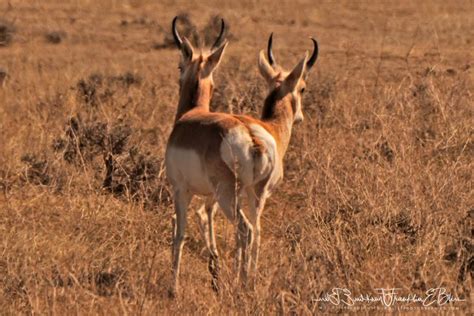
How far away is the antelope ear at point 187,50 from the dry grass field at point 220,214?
988 mm

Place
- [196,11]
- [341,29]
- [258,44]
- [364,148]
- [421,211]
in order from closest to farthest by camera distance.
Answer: [421,211], [364,148], [258,44], [341,29], [196,11]

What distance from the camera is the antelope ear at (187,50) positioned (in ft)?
23.2

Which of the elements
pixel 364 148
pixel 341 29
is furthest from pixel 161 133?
pixel 341 29

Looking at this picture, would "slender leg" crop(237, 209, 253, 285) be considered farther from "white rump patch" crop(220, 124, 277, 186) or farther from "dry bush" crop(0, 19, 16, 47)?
"dry bush" crop(0, 19, 16, 47)

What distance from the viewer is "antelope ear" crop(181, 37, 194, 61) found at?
7.07 m

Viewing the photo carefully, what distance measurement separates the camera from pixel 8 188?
25.7 feet

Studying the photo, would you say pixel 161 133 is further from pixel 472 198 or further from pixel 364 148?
pixel 472 198

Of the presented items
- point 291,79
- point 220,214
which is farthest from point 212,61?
point 220,214

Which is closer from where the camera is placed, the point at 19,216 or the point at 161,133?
the point at 19,216

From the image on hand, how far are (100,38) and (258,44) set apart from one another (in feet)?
10.4

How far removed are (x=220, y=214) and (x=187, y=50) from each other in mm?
1462

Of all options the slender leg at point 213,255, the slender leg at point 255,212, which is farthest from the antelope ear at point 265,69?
the slender leg at point 255,212

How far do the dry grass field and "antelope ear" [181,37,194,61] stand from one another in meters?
0.99

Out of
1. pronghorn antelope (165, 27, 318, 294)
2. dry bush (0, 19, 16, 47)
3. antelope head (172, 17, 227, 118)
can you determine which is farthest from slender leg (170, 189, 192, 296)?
dry bush (0, 19, 16, 47)
